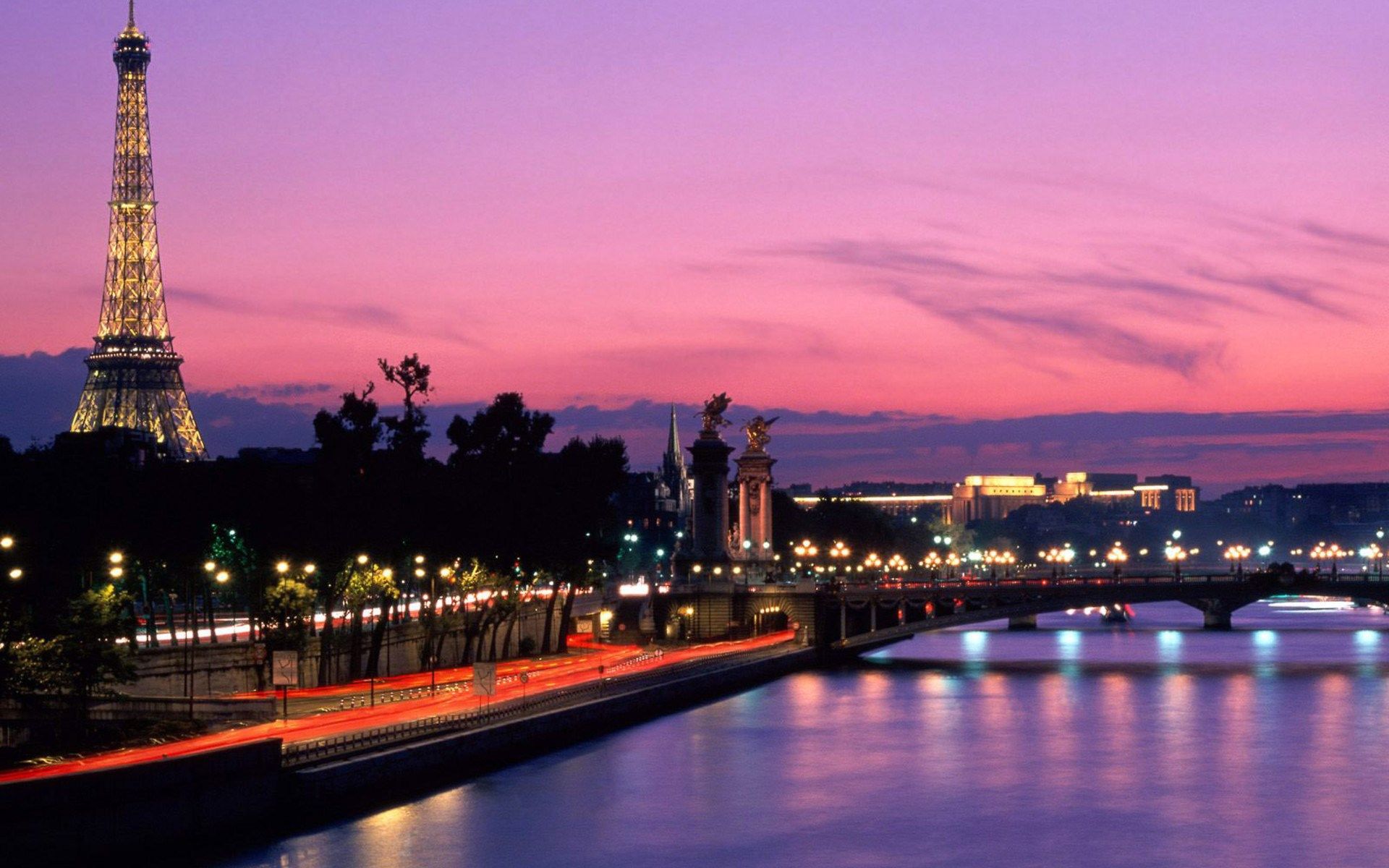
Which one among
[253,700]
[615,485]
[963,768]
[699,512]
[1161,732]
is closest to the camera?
[253,700]

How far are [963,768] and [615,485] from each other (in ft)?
138

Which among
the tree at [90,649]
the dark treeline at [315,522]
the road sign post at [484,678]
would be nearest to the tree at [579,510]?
the dark treeline at [315,522]

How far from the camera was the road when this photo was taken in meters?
Answer: 48.2

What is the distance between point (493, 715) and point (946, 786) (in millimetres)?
14091

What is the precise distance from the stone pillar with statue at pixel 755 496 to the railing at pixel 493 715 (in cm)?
4368

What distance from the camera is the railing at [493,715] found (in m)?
50.3

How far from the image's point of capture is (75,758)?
48.0 m

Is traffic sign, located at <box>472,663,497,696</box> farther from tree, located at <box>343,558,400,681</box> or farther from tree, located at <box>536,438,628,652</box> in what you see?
tree, located at <box>536,438,628,652</box>

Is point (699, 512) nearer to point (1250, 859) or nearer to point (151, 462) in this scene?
point (151, 462)

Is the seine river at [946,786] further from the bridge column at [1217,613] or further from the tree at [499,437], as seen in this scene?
the bridge column at [1217,613]

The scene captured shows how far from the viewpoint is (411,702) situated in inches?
2653

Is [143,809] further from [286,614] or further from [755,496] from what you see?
[755,496]

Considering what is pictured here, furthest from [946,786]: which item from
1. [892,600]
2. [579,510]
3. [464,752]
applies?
[892,600]

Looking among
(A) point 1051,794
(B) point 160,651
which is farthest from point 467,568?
(A) point 1051,794
